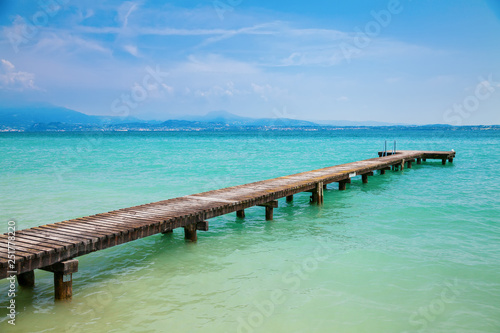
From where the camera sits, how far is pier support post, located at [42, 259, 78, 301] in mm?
6723

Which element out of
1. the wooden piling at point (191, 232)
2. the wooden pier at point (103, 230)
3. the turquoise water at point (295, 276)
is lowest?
the turquoise water at point (295, 276)

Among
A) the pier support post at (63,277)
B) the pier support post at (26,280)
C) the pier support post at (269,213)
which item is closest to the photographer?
the pier support post at (63,277)

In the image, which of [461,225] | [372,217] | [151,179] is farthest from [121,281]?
[151,179]

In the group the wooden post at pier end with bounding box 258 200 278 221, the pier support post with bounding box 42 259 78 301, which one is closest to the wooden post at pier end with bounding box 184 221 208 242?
the wooden post at pier end with bounding box 258 200 278 221

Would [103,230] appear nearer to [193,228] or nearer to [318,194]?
[193,228]

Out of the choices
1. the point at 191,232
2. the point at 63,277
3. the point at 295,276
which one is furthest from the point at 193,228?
the point at 63,277

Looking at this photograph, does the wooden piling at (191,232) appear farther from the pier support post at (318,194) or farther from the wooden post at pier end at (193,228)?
the pier support post at (318,194)

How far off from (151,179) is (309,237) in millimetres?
14871

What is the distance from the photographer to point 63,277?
22.4ft

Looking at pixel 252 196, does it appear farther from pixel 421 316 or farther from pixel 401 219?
pixel 421 316

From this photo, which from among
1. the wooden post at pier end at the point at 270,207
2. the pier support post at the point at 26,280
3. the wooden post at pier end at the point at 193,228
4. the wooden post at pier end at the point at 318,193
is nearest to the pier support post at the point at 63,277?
the pier support post at the point at 26,280

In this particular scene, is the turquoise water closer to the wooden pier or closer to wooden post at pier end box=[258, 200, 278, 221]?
wooden post at pier end box=[258, 200, 278, 221]

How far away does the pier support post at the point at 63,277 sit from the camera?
22.1ft

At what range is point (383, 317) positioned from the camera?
664cm
